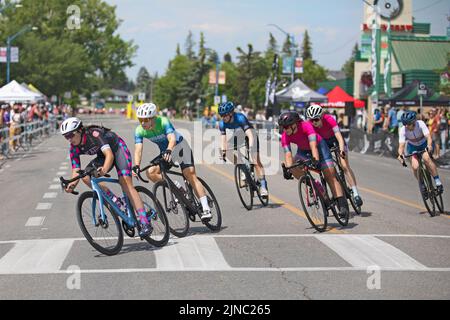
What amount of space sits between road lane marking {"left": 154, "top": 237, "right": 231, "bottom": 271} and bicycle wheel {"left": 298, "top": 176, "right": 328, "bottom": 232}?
146 cm

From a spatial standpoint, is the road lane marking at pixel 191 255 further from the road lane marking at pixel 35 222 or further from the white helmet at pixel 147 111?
the road lane marking at pixel 35 222

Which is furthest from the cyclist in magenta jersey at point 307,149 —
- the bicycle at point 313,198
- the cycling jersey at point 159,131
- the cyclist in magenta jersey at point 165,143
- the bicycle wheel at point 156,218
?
the bicycle wheel at point 156,218

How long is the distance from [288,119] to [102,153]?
289 centimetres

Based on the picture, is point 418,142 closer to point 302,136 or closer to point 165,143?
point 302,136

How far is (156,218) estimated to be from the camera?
1037 cm

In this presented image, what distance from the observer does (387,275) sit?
8.34m

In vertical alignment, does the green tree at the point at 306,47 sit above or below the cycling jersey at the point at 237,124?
above

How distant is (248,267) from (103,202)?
1.99m

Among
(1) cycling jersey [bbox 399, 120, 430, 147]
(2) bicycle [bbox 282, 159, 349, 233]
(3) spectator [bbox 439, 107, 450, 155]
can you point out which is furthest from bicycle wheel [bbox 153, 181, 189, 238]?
(3) spectator [bbox 439, 107, 450, 155]

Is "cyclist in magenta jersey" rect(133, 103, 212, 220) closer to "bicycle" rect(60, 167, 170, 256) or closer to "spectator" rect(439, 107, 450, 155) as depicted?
"bicycle" rect(60, 167, 170, 256)

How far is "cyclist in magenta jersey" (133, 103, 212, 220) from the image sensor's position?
35.4ft

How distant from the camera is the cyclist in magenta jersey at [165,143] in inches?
425

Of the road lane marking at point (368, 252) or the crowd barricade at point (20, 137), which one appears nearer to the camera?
the road lane marking at point (368, 252)

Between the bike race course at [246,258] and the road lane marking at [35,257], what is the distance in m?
0.01
